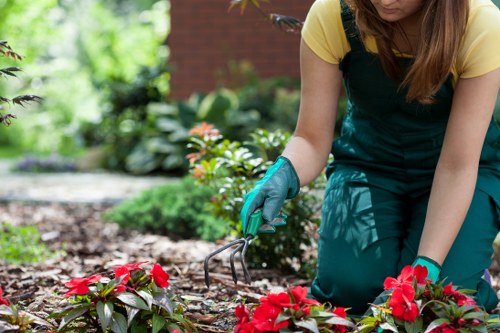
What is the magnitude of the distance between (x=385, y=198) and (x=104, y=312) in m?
1.27

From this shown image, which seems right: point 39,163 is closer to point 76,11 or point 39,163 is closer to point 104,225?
point 104,225

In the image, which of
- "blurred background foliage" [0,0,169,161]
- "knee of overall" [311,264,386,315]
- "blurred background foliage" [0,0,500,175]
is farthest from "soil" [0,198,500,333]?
"blurred background foliage" [0,0,169,161]

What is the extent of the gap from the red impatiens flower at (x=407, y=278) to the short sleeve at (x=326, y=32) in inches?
39.3

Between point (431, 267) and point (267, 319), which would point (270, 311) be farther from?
point (431, 267)

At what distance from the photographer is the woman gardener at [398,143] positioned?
94.0 inches

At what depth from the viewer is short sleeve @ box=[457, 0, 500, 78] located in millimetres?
2396

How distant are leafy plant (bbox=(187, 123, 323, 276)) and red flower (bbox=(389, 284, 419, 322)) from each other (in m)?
1.41

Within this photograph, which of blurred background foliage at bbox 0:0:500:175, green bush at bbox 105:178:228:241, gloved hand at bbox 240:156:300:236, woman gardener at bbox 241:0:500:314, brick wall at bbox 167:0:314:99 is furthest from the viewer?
brick wall at bbox 167:0:314:99

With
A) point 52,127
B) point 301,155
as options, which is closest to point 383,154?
point 301,155

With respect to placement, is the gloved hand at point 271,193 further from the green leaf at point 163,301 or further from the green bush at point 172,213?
the green bush at point 172,213

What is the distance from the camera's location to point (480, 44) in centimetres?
240

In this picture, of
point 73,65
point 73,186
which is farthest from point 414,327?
point 73,65

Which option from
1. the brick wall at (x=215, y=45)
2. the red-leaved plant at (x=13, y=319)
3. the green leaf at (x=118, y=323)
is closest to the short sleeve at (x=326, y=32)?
the green leaf at (x=118, y=323)

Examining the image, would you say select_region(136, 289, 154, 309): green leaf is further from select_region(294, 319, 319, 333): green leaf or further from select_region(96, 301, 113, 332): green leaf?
select_region(294, 319, 319, 333): green leaf
